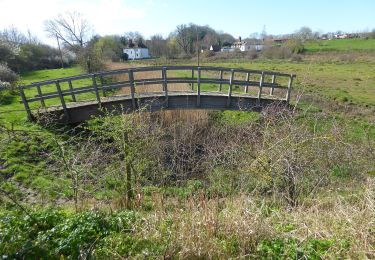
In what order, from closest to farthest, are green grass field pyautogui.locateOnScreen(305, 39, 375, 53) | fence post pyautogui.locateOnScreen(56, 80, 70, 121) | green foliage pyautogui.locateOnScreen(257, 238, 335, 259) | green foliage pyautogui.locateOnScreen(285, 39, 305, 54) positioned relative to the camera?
green foliage pyautogui.locateOnScreen(257, 238, 335, 259) < fence post pyautogui.locateOnScreen(56, 80, 70, 121) < green foliage pyautogui.locateOnScreen(285, 39, 305, 54) < green grass field pyautogui.locateOnScreen(305, 39, 375, 53)

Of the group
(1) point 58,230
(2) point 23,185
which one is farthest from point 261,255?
(2) point 23,185

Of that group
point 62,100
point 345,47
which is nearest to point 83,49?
Answer: point 62,100

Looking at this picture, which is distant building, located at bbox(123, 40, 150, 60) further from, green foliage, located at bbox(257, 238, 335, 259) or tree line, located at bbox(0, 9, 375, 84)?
green foliage, located at bbox(257, 238, 335, 259)

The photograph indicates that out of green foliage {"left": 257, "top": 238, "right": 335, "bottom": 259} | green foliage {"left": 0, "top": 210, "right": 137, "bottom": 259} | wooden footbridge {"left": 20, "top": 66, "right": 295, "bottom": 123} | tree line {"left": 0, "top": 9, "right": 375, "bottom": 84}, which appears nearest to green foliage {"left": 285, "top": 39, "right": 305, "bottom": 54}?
tree line {"left": 0, "top": 9, "right": 375, "bottom": 84}

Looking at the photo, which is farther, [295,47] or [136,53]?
[136,53]

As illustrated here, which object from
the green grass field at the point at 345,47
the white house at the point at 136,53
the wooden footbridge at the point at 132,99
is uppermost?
the wooden footbridge at the point at 132,99

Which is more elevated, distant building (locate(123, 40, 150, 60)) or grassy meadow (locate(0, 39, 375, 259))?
grassy meadow (locate(0, 39, 375, 259))

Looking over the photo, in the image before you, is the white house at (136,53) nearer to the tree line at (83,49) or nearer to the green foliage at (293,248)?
the tree line at (83,49)

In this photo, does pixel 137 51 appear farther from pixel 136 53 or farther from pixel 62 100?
pixel 62 100

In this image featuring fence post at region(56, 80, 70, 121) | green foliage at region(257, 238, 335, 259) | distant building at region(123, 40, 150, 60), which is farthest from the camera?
distant building at region(123, 40, 150, 60)

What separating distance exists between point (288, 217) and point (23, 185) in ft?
A: 21.8

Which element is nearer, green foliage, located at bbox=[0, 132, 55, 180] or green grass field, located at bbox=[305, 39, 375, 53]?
green foliage, located at bbox=[0, 132, 55, 180]

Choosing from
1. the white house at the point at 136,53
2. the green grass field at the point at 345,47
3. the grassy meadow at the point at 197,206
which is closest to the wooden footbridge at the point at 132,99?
the grassy meadow at the point at 197,206

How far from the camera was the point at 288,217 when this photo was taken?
4.07 meters
